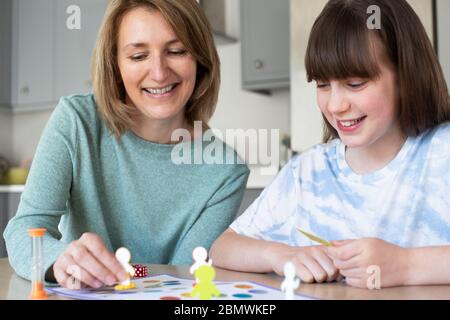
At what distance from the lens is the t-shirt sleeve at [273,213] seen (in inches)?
44.4

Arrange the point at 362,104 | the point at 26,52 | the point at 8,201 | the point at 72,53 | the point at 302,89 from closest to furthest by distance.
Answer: the point at 362,104 → the point at 302,89 → the point at 8,201 → the point at 72,53 → the point at 26,52

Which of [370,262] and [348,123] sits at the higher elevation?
[348,123]

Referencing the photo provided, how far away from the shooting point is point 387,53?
105 cm

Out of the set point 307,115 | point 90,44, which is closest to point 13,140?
point 90,44

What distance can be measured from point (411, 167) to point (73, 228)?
2.25ft

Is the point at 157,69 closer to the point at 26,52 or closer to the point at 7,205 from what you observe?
the point at 7,205

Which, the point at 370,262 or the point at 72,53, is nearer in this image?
the point at 370,262

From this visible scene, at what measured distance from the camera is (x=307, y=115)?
2955 mm

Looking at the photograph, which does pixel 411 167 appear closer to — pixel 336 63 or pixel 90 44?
pixel 336 63

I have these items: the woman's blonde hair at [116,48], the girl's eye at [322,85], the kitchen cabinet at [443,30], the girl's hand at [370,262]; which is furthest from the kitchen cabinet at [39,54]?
the girl's hand at [370,262]

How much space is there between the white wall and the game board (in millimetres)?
2178

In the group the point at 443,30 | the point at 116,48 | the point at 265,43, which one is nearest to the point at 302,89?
the point at 265,43

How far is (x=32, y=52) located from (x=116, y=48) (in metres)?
3.39

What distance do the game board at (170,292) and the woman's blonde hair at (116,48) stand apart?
520 millimetres
